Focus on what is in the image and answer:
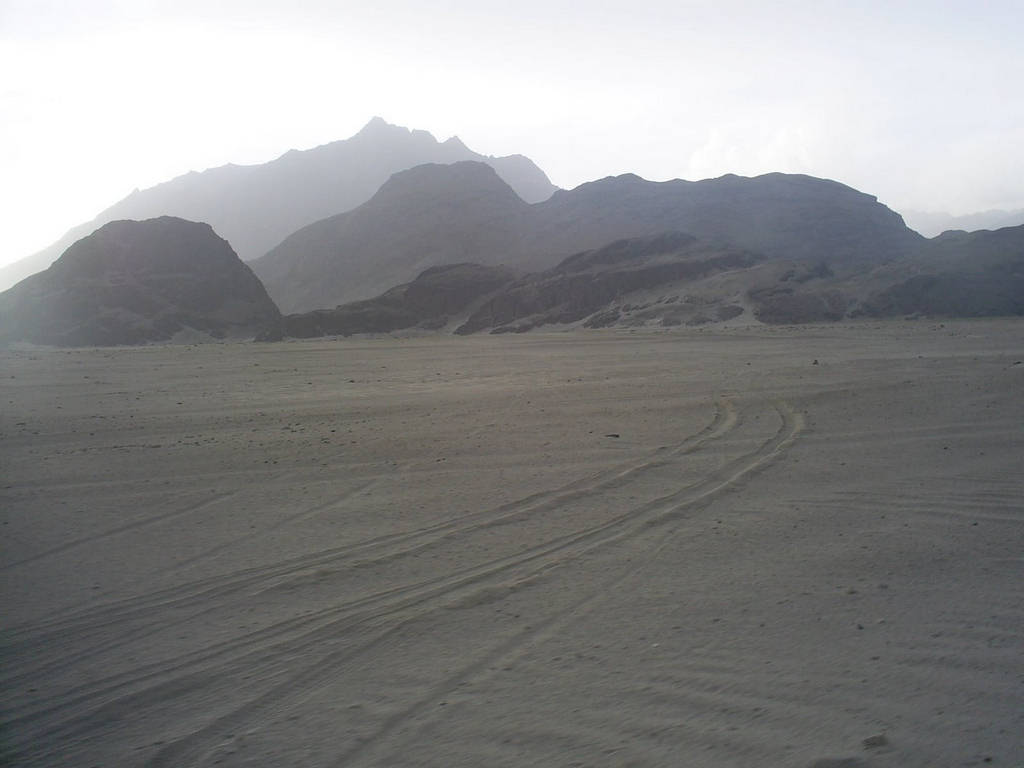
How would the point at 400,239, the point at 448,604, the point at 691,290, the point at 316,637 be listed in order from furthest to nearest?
1. the point at 400,239
2. the point at 691,290
3. the point at 448,604
4. the point at 316,637

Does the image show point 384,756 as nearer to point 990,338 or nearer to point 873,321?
point 990,338

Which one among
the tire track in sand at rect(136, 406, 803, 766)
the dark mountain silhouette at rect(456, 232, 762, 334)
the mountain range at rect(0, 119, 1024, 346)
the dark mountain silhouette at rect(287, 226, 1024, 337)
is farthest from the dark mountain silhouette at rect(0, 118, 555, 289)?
the tire track in sand at rect(136, 406, 803, 766)

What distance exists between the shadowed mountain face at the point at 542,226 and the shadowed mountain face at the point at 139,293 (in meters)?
37.7

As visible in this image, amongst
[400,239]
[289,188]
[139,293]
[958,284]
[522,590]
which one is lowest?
[522,590]

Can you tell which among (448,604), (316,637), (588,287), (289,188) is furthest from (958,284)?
(289,188)

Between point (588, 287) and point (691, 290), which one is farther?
point (588, 287)

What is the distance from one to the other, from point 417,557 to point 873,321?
46.1 m

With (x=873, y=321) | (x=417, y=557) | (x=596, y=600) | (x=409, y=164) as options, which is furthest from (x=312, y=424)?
(x=409, y=164)

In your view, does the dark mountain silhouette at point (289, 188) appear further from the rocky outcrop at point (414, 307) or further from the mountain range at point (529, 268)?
the rocky outcrop at point (414, 307)

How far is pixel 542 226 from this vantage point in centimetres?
10781

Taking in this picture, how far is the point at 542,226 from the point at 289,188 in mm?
94628

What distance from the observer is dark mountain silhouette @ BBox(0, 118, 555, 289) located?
17000cm

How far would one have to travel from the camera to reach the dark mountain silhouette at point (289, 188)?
170000mm

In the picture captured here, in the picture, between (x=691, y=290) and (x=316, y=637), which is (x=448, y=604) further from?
(x=691, y=290)
